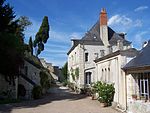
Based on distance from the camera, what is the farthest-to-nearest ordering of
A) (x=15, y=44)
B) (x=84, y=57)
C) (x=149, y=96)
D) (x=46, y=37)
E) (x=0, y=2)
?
(x=46, y=37) → (x=84, y=57) → (x=0, y=2) → (x=15, y=44) → (x=149, y=96)

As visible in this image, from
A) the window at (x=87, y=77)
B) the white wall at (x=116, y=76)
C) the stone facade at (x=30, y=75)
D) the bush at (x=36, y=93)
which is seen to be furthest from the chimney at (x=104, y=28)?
the white wall at (x=116, y=76)

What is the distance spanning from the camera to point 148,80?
15.7 m

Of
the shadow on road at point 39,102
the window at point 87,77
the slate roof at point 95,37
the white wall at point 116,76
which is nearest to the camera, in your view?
the white wall at point 116,76

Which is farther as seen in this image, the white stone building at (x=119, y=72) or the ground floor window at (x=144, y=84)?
the white stone building at (x=119, y=72)

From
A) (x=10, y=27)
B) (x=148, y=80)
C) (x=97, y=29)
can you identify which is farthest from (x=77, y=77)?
(x=148, y=80)

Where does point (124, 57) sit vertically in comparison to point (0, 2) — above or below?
below

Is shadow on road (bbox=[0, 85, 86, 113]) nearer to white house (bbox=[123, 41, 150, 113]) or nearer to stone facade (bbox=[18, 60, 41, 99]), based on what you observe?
stone facade (bbox=[18, 60, 41, 99])

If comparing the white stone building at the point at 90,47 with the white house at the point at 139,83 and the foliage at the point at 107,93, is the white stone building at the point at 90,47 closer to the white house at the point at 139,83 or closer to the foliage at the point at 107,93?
the foliage at the point at 107,93

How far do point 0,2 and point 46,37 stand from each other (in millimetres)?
29591

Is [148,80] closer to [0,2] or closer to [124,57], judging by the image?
[124,57]

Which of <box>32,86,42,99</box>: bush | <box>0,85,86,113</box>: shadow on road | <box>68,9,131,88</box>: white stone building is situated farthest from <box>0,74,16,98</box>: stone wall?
<box>68,9,131,88</box>: white stone building

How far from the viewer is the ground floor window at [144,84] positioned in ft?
51.6

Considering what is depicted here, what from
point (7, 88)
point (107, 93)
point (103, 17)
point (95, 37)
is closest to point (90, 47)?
point (95, 37)

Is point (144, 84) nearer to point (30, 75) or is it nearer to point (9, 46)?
point (9, 46)
